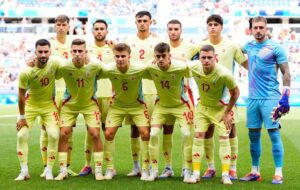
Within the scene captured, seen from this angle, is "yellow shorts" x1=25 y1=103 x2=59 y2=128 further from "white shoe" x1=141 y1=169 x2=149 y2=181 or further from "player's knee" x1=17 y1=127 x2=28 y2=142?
"white shoe" x1=141 y1=169 x2=149 y2=181

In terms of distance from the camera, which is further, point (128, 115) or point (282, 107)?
point (128, 115)

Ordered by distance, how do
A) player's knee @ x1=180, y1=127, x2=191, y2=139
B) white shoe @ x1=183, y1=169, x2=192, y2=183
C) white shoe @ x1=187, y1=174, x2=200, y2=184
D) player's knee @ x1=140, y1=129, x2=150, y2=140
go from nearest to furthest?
white shoe @ x1=187, y1=174, x2=200, y2=184
white shoe @ x1=183, y1=169, x2=192, y2=183
player's knee @ x1=180, y1=127, x2=191, y2=139
player's knee @ x1=140, y1=129, x2=150, y2=140

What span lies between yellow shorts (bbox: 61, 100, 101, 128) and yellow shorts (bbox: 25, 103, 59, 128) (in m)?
0.11

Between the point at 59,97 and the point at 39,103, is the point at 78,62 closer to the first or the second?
the point at 39,103

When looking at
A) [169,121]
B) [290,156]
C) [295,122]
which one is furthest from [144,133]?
[295,122]

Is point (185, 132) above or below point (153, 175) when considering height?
above

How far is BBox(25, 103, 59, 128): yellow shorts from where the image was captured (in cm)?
807

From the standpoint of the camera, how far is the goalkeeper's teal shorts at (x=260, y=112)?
25.6 ft

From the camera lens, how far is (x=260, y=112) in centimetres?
796

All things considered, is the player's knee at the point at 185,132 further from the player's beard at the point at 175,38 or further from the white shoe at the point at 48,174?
the white shoe at the point at 48,174

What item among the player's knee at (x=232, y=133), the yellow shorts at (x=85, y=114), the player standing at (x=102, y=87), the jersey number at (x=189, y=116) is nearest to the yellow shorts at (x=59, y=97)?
the player standing at (x=102, y=87)

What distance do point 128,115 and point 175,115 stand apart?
648mm

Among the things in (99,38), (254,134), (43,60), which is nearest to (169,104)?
(254,134)

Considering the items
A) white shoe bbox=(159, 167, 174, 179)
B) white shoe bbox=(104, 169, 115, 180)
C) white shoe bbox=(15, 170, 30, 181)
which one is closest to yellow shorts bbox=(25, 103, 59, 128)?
white shoe bbox=(15, 170, 30, 181)
